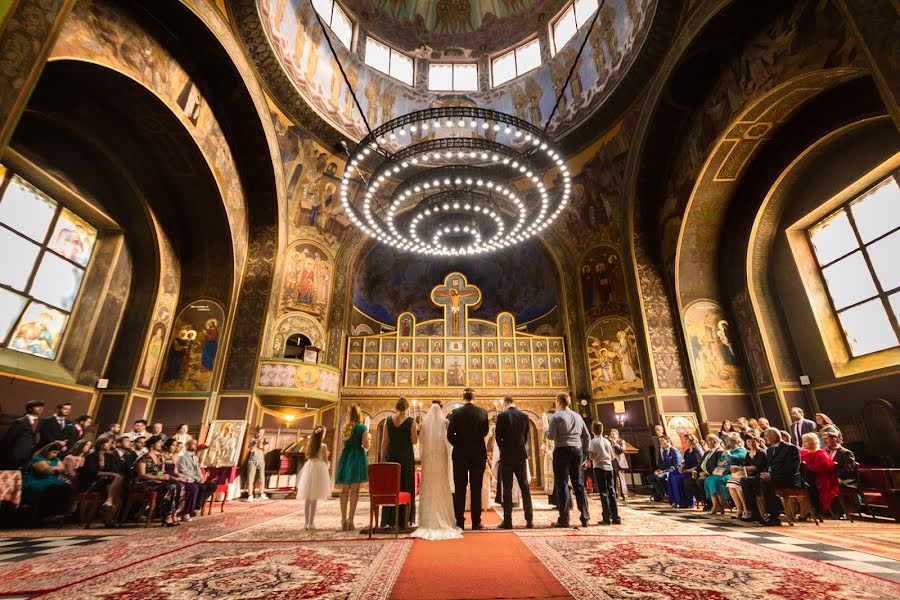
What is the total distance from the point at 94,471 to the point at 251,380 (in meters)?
6.58

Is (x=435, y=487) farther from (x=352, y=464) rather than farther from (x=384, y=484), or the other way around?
(x=352, y=464)

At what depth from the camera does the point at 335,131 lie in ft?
48.8

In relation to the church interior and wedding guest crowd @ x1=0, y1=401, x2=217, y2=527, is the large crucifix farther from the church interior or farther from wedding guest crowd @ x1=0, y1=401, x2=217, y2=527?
wedding guest crowd @ x1=0, y1=401, x2=217, y2=527

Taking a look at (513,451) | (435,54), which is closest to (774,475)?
(513,451)

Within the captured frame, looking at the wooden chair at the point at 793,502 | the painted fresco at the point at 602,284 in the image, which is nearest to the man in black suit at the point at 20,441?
the wooden chair at the point at 793,502

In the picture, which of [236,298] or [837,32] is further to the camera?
[236,298]

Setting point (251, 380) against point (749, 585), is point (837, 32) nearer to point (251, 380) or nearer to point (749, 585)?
point (749, 585)

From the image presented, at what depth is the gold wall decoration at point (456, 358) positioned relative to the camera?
51.7ft

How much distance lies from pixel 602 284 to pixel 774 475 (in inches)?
409

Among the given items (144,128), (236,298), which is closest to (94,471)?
(236,298)

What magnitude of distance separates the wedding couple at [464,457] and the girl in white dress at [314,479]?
68.4 inches

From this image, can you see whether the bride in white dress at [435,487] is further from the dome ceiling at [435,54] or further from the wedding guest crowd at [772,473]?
the dome ceiling at [435,54]

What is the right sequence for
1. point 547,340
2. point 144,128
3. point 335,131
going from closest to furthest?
point 144,128 < point 335,131 < point 547,340

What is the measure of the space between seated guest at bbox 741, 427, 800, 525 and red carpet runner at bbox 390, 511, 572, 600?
4.35 metres
